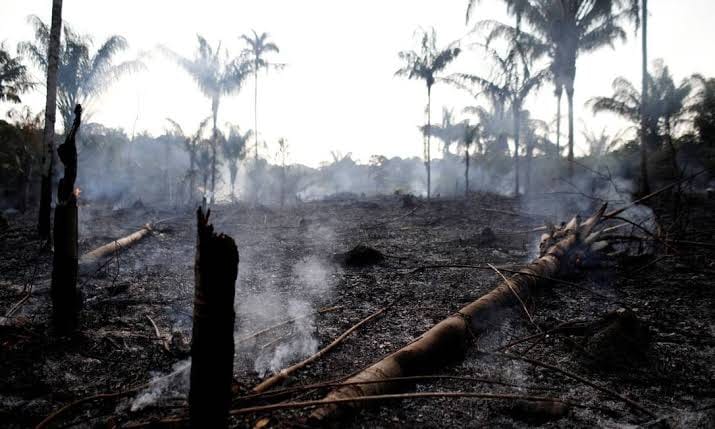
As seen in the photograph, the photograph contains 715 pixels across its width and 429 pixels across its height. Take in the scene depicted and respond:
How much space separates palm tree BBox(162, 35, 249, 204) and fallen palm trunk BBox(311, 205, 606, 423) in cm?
1785

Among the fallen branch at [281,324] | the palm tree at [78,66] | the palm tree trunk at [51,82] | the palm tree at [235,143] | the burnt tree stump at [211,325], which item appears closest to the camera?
the burnt tree stump at [211,325]

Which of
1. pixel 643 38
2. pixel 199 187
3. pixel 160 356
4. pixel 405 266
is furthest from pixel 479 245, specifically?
pixel 199 187

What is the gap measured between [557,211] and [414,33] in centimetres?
1183

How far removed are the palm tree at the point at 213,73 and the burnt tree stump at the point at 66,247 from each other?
55.5ft

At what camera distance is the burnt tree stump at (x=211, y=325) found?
5.57 feet

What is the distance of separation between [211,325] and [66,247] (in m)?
2.75

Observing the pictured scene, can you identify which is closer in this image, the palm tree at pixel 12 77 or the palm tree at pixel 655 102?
the palm tree at pixel 12 77

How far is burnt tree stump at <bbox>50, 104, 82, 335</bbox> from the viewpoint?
339cm

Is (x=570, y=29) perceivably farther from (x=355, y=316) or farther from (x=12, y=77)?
(x=12, y=77)

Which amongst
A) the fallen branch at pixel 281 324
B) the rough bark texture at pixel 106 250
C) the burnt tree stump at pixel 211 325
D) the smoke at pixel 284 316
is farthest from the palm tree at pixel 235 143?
the burnt tree stump at pixel 211 325

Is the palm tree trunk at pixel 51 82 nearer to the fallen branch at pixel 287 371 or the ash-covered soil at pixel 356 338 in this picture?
the ash-covered soil at pixel 356 338

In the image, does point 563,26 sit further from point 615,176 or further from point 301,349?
point 301,349

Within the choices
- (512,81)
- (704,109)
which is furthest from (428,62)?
(704,109)

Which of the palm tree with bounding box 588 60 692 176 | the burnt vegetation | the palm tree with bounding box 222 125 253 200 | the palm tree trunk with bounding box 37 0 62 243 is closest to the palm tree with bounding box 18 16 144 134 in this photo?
the burnt vegetation
